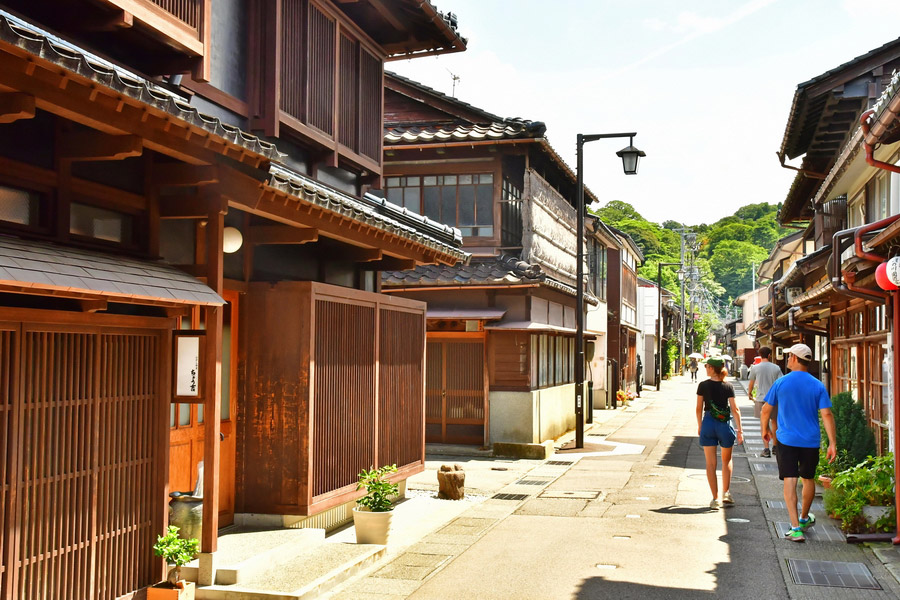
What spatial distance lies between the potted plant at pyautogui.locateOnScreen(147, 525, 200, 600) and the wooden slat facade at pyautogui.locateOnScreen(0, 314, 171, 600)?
0.15 meters

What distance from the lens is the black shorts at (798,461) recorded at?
10422 mm

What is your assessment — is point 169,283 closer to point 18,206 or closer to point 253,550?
point 18,206

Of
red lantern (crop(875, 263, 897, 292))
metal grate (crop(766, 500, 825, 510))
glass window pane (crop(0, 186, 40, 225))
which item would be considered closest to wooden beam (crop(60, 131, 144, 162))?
glass window pane (crop(0, 186, 40, 225))

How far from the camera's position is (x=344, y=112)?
42.0 ft

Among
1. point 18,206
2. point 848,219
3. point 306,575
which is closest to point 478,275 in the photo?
point 848,219

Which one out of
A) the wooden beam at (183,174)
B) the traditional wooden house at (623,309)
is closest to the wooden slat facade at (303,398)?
the wooden beam at (183,174)

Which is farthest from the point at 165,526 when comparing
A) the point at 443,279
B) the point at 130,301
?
the point at 443,279

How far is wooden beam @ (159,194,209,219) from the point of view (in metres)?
7.65

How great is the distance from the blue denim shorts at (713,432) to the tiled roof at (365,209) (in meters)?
4.47

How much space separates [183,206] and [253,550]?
3.45m

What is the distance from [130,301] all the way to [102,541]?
6.29 feet

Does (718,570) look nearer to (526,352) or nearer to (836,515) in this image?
(836,515)

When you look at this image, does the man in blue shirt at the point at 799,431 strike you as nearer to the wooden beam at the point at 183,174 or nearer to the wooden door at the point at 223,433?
the wooden door at the point at 223,433

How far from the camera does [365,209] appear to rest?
10.7 metres
